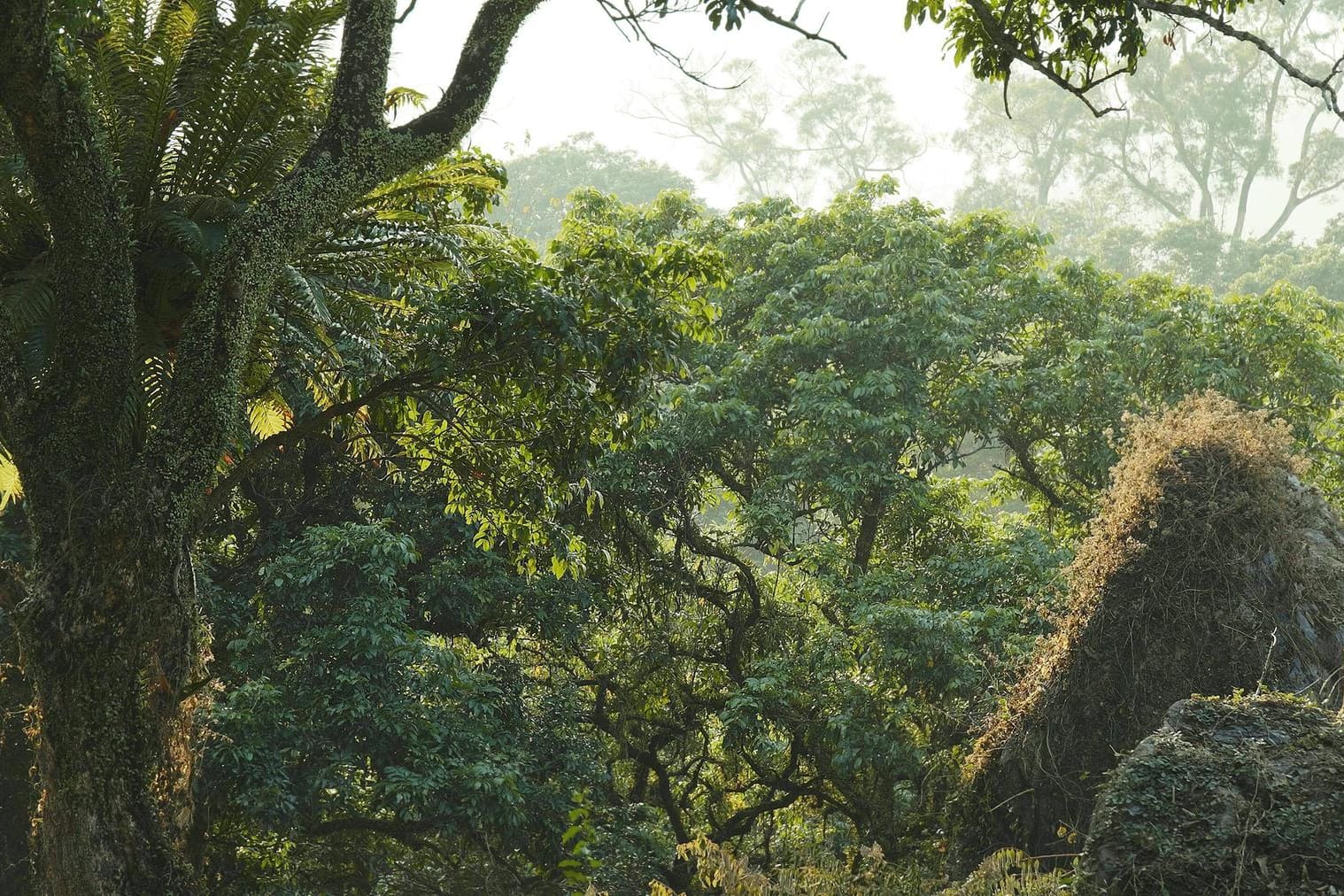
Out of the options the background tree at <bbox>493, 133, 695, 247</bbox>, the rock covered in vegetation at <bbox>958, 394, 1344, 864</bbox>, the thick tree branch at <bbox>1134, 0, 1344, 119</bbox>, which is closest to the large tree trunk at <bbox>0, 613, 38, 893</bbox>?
the rock covered in vegetation at <bbox>958, 394, 1344, 864</bbox>

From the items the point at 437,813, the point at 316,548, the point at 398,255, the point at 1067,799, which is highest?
the point at 398,255

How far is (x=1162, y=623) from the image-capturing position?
8117 millimetres

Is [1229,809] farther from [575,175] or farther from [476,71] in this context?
[575,175]

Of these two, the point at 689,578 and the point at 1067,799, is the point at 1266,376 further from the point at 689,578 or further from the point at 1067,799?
the point at 1067,799

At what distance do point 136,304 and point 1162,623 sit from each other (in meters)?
6.50

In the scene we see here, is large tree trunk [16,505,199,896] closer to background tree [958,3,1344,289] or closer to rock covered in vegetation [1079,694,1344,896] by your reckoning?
rock covered in vegetation [1079,694,1344,896]

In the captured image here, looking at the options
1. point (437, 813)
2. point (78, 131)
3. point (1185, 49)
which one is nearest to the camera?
point (78, 131)

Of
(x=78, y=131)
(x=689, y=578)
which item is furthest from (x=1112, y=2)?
(x=689, y=578)

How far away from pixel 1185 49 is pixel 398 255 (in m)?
45.0

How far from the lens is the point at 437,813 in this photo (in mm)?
9695

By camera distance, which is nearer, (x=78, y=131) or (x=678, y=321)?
(x=78, y=131)

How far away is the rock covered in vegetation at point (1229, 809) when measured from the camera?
16.4ft

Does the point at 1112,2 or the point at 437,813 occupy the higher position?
the point at 1112,2

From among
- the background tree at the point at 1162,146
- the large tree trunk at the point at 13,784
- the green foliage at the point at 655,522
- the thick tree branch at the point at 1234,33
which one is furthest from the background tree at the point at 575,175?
the thick tree branch at the point at 1234,33
